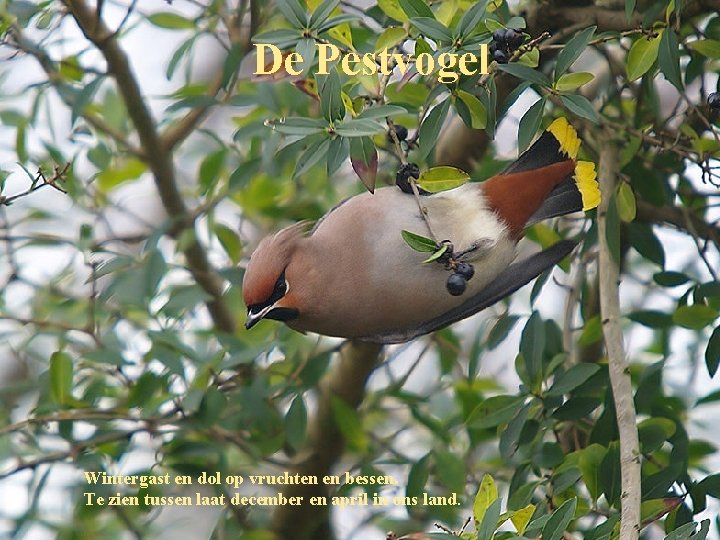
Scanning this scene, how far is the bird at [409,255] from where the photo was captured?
2.34m

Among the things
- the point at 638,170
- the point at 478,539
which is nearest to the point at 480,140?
the point at 638,170

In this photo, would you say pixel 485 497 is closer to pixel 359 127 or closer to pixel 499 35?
pixel 359 127

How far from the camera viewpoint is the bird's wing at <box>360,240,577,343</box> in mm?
2383

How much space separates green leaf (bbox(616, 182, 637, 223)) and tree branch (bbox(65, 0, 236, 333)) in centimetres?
106

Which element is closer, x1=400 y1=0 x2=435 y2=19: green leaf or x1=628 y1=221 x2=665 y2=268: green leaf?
x1=400 y1=0 x2=435 y2=19: green leaf

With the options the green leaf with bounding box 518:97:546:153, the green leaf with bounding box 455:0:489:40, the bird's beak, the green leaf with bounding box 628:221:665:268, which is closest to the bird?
the bird's beak

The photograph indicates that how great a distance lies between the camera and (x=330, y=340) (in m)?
3.51

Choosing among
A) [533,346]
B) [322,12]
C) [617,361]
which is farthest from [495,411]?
[322,12]

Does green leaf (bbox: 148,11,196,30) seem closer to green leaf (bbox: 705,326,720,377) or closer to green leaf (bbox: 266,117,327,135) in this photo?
green leaf (bbox: 266,117,327,135)

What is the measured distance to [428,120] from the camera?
1.98 m

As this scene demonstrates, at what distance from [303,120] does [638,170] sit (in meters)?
0.93

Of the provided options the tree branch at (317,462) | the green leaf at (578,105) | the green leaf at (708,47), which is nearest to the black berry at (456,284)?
the green leaf at (578,105)

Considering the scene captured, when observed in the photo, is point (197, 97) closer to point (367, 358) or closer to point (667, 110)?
point (367, 358)

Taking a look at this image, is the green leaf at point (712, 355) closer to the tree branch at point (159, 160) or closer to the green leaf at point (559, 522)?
the green leaf at point (559, 522)
